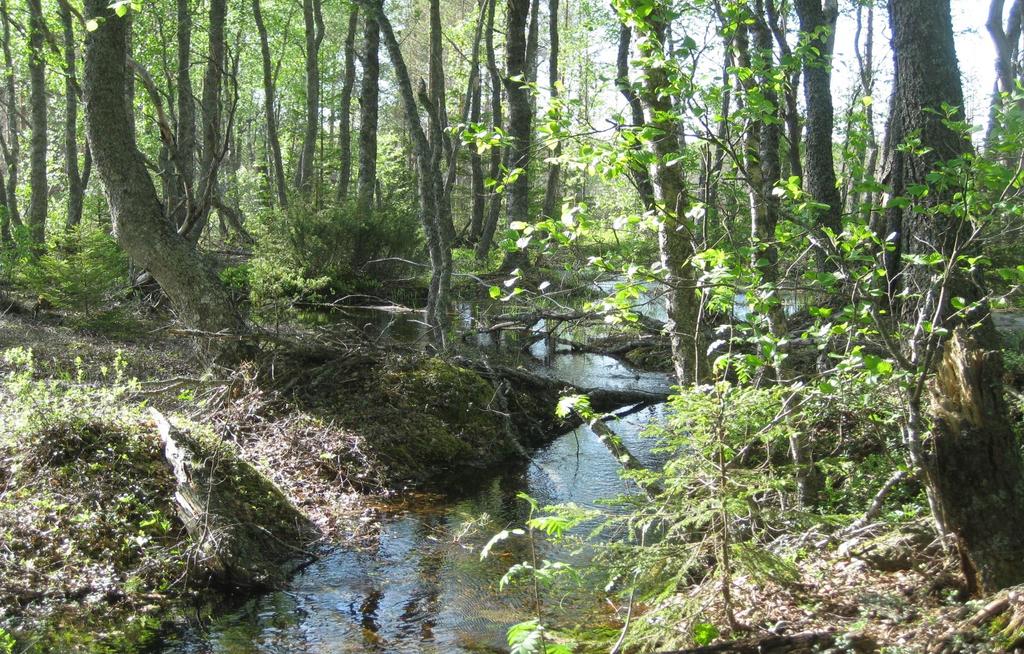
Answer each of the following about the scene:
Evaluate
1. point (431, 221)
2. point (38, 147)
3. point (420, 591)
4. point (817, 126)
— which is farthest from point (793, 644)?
point (38, 147)

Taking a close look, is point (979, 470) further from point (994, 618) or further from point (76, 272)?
point (76, 272)

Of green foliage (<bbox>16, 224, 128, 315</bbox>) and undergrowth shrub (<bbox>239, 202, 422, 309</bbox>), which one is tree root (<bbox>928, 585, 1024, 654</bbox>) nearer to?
A: green foliage (<bbox>16, 224, 128, 315</bbox>)

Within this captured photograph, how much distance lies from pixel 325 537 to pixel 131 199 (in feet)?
14.7

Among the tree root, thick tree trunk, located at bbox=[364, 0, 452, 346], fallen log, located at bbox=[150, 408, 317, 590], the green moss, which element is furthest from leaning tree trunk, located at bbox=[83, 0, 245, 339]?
the tree root

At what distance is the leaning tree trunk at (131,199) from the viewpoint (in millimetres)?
8391

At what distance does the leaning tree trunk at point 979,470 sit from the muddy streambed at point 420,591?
1790 mm

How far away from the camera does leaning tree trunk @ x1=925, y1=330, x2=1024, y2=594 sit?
3559 millimetres

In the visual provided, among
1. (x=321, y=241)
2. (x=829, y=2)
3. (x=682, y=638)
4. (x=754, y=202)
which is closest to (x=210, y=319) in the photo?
(x=754, y=202)

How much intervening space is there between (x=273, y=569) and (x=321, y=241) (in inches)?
485

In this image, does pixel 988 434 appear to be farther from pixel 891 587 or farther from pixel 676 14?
pixel 676 14

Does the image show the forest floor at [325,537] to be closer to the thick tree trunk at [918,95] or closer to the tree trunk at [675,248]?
the tree trunk at [675,248]

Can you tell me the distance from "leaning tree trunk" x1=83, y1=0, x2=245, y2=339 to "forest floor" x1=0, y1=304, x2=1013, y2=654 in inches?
29.6

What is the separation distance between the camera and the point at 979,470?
11.9ft

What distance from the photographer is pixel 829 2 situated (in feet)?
55.7
